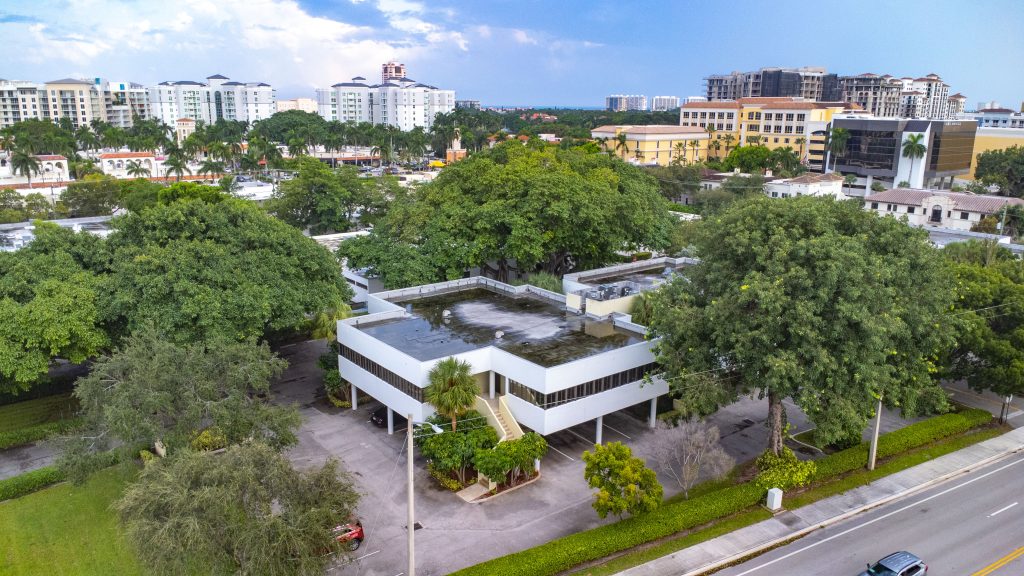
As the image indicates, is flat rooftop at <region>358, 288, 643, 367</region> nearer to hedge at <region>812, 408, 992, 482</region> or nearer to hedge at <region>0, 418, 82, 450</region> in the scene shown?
hedge at <region>812, 408, 992, 482</region>

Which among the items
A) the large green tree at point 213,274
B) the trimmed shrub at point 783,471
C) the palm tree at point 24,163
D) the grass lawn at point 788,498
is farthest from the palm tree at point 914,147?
the palm tree at point 24,163

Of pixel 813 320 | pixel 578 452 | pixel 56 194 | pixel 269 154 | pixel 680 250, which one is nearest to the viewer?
pixel 813 320

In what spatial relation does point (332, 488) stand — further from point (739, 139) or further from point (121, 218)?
point (739, 139)

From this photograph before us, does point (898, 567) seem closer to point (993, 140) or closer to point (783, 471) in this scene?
point (783, 471)

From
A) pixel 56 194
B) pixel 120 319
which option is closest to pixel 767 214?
pixel 120 319

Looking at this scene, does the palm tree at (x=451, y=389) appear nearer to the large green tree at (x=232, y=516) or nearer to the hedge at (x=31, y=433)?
the large green tree at (x=232, y=516)

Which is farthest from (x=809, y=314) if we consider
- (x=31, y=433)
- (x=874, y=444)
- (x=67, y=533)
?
(x=31, y=433)

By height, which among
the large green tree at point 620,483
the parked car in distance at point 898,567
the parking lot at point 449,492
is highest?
the large green tree at point 620,483
